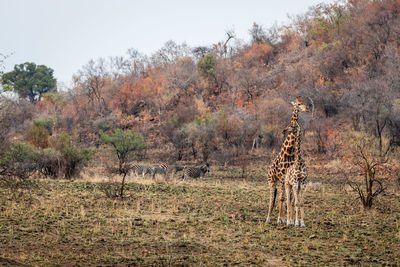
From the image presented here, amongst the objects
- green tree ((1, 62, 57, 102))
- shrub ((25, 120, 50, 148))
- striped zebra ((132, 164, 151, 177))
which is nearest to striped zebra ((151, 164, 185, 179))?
striped zebra ((132, 164, 151, 177))

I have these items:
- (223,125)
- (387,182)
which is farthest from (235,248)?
(223,125)

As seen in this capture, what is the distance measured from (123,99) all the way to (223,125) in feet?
80.9

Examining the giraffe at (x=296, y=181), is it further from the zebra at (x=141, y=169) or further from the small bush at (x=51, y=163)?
the zebra at (x=141, y=169)

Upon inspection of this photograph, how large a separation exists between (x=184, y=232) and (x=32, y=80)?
68.5 m

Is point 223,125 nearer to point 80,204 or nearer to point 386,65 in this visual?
point 386,65

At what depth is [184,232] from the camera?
38.4 ft

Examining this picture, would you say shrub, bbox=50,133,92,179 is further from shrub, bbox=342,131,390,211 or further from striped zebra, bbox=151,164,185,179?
shrub, bbox=342,131,390,211

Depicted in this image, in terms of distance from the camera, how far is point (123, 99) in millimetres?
60812

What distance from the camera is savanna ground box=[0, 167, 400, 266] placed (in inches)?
369

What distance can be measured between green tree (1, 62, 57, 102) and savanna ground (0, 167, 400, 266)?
59.9 metres

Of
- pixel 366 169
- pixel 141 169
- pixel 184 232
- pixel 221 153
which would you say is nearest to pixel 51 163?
pixel 141 169

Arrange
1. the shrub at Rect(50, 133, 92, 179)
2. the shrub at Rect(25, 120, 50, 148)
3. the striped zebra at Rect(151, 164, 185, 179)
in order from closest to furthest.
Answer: the shrub at Rect(50, 133, 92, 179), the striped zebra at Rect(151, 164, 185, 179), the shrub at Rect(25, 120, 50, 148)

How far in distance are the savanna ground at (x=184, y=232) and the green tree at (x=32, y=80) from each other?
59878 millimetres

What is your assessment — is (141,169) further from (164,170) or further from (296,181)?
(296,181)
